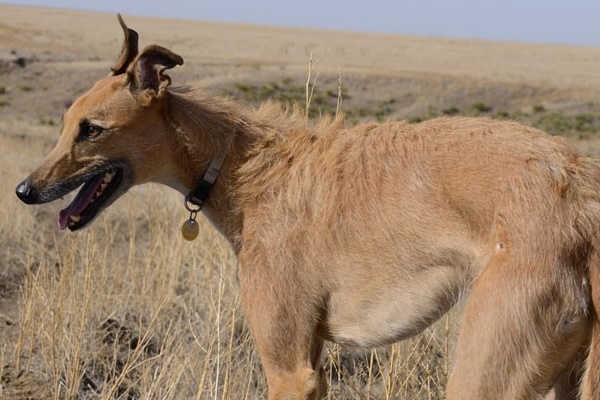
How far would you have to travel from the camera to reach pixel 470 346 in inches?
147

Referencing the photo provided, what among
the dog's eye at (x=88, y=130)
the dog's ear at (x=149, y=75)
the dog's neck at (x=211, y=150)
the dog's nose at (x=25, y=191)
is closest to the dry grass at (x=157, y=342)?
the dog's neck at (x=211, y=150)

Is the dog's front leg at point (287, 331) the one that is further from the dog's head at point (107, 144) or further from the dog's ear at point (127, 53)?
the dog's ear at point (127, 53)

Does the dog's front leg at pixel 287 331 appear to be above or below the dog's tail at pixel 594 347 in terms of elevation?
below

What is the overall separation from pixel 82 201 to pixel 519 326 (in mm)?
2490

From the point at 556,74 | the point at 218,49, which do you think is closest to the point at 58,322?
the point at 556,74

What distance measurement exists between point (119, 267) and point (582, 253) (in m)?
5.81

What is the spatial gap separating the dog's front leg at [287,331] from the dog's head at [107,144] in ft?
3.31

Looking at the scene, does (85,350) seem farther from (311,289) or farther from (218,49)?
(218,49)

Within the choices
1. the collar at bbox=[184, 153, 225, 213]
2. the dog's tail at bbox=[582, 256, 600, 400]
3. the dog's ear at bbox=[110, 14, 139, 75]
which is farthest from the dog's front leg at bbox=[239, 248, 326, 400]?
the dog's ear at bbox=[110, 14, 139, 75]

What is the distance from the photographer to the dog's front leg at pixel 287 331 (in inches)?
177

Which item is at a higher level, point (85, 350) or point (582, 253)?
point (582, 253)

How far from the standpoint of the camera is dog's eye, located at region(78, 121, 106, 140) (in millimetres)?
4914

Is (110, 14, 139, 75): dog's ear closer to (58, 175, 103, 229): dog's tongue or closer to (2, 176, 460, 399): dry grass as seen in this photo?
(58, 175, 103, 229): dog's tongue

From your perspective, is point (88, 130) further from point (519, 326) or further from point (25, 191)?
point (519, 326)
